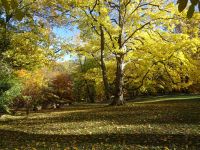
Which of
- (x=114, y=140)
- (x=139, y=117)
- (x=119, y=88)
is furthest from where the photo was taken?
(x=119, y=88)

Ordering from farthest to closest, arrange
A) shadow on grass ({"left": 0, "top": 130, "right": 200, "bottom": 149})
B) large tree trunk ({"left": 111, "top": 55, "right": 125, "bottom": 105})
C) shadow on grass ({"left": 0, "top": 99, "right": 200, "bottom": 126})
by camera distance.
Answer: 1. large tree trunk ({"left": 111, "top": 55, "right": 125, "bottom": 105})
2. shadow on grass ({"left": 0, "top": 99, "right": 200, "bottom": 126})
3. shadow on grass ({"left": 0, "top": 130, "right": 200, "bottom": 149})

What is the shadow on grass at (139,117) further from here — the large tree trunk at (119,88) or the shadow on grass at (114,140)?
the large tree trunk at (119,88)

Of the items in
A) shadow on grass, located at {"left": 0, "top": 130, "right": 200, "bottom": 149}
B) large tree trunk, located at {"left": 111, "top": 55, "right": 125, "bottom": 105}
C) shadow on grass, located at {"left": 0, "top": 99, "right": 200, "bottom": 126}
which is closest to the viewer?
shadow on grass, located at {"left": 0, "top": 130, "right": 200, "bottom": 149}

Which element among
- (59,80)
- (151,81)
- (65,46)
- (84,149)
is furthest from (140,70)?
(59,80)

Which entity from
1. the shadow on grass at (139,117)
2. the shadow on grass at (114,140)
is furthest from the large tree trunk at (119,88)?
the shadow on grass at (114,140)

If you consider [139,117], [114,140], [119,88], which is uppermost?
[119,88]

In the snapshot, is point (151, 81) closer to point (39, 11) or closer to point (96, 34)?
point (96, 34)

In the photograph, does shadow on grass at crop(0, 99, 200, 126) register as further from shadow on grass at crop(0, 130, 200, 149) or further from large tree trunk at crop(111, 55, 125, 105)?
large tree trunk at crop(111, 55, 125, 105)

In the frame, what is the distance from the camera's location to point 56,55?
3019 cm

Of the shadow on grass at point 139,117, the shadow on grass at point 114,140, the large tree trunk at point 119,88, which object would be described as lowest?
the shadow on grass at point 114,140

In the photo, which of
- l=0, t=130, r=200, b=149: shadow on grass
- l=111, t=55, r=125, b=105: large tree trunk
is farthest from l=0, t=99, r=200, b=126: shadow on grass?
Result: l=111, t=55, r=125, b=105: large tree trunk

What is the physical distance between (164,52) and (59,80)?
122 ft

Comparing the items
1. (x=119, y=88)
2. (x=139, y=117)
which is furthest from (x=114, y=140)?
(x=119, y=88)

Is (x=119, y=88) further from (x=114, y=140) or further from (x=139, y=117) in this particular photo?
(x=114, y=140)
